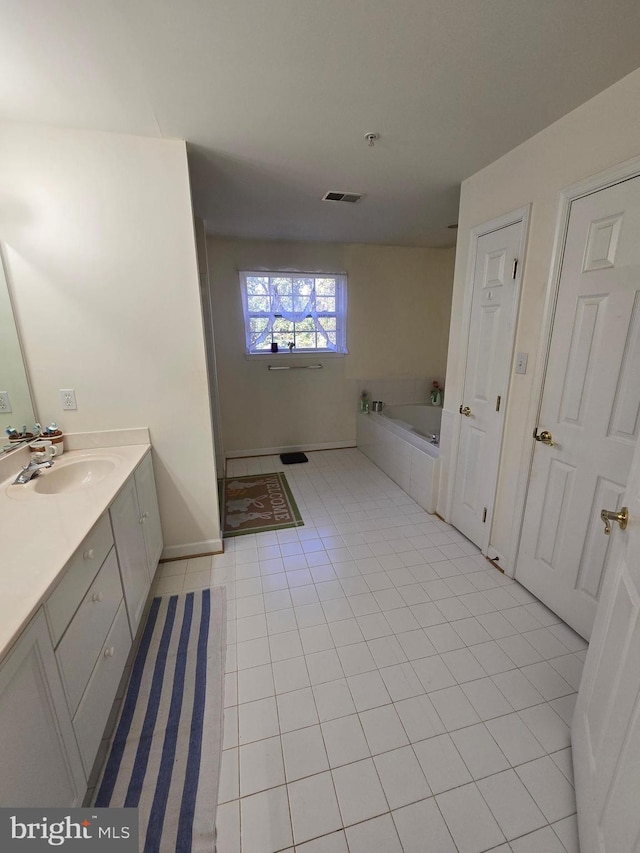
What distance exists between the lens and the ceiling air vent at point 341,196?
2.52 metres

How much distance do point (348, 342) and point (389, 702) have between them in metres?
3.49

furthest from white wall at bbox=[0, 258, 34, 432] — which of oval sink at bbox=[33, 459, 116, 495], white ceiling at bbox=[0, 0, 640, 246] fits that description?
white ceiling at bbox=[0, 0, 640, 246]

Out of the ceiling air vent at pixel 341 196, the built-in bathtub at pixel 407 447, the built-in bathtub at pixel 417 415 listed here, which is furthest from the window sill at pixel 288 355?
the ceiling air vent at pixel 341 196

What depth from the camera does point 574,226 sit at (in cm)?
162

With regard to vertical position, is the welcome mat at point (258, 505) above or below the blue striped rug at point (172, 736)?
above

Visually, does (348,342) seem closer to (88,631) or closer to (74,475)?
(74,475)

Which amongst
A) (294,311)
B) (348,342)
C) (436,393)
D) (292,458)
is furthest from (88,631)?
(436,393)

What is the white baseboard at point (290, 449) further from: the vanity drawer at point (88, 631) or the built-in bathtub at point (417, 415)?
the vanity drawer at point (88, 631)

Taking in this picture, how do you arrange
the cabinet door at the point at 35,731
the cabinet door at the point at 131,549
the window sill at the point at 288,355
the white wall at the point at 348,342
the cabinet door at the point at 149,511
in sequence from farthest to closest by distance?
the window sill at the point at 288,355 < the white wall at the point at 348,342 < the cabinet door at the point at 149,511 < the cabinet door at the point at 131,549 < the cabinet door at the point at 35,731

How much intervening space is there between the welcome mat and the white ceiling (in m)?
2.41

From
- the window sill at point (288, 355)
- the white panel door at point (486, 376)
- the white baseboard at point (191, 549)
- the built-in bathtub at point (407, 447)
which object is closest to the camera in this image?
the white panel door at point (486, 376)

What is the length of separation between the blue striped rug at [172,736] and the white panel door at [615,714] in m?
1.07

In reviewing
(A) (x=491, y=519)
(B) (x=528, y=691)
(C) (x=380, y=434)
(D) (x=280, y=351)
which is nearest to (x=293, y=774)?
(B) (x=528, y=691)

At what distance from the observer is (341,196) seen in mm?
2570
